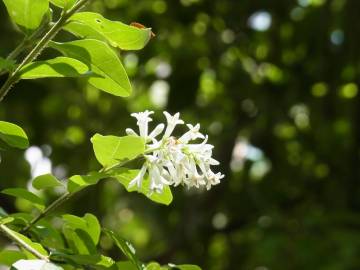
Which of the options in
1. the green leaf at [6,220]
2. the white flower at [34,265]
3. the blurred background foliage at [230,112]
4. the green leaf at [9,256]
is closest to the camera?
the white flower at [34,265]

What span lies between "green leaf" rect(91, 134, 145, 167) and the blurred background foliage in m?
2.21

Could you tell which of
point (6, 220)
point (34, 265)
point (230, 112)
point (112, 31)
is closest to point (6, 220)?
point (6, 220)

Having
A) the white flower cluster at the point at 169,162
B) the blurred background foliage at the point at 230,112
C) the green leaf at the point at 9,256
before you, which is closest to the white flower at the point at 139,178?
the white flower cluster at the point at 169,162

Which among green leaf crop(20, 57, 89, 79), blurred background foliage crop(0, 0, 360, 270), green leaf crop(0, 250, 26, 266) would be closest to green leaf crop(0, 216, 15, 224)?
green leaf crop(0, 250, 26, 266)

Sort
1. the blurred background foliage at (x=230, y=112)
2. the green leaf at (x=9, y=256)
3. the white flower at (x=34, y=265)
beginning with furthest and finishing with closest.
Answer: the blurred background foliage at (x=230, y=112)
the green leaf at (x=9, y=256)
the white flower at (x=34, y=265)

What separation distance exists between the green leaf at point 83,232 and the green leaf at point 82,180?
97mm

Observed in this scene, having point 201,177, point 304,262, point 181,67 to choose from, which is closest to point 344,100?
point 181,67

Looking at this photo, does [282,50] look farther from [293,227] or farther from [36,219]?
[36,219]

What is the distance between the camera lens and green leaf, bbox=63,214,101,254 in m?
1.37

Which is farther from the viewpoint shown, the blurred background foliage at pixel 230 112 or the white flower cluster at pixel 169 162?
the blurred background foliage at pixel 230 112

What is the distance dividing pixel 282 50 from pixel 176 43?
539 millimetres

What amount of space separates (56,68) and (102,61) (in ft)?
0.25

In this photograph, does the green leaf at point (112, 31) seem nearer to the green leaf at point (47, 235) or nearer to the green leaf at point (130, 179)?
the green leaf at point (130, 179)

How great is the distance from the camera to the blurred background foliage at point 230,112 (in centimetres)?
361
